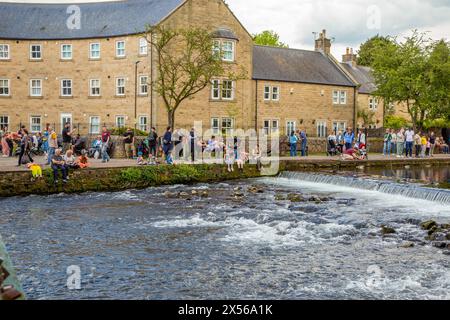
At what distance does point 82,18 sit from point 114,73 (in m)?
6.62

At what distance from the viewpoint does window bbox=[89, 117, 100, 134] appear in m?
40.8

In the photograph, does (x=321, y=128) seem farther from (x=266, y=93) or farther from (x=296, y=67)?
(x=266, y=93)

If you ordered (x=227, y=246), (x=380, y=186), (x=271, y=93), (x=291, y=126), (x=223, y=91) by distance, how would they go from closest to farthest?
(x=227, y=246)
(x=380, y=186)
(x=223, y=91)
(x=271, y=93)
(x=291, y=126)

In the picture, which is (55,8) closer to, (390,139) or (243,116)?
(243,116)

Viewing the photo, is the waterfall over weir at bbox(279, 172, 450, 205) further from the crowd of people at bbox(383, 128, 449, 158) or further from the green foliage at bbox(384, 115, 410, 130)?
the green foliage at bbox(384, 115, 410, 130)

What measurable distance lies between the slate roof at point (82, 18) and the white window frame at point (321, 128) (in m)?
17.4

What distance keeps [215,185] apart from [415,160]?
46.8 feet

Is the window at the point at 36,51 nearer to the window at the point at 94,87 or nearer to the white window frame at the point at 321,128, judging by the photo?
the window at the point at 94,87

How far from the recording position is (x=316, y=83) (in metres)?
47.7

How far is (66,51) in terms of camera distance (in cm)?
4222

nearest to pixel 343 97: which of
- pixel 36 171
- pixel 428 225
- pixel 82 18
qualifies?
pixel 82 18

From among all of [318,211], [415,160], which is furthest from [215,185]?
[415,160]

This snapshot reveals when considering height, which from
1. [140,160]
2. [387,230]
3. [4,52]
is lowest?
[387,230]

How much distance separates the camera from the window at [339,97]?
49375 millimetres
